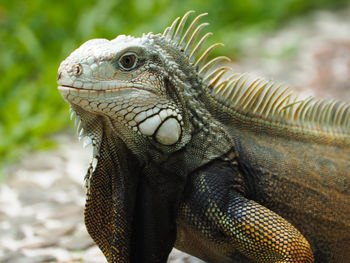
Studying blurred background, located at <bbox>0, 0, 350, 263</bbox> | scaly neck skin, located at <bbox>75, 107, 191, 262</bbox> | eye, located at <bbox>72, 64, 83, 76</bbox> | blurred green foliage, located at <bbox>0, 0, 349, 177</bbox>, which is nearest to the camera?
eye, located at <bbox>72, 64, 83, 76</bbox>

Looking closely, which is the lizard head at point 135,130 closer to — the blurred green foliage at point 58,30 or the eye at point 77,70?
the eye at point 77,70

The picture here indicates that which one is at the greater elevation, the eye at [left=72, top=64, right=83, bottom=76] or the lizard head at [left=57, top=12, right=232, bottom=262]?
the eye at [left=72, top=64, right=83, bottom=76]

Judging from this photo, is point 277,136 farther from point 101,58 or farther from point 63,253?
point 63,253

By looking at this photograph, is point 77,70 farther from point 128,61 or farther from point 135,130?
point 135,130

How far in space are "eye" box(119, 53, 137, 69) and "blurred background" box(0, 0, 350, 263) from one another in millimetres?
2126

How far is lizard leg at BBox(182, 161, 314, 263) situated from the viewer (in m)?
2.74

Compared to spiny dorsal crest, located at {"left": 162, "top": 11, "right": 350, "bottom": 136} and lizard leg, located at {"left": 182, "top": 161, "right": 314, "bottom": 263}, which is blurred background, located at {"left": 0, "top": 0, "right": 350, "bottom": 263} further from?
spiny dorsal crest, located at {"left": 162, "top": 11, "right": 350, "bottom": 136}

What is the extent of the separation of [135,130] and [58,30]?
7787 millimetres

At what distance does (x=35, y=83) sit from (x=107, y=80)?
655 centimetres

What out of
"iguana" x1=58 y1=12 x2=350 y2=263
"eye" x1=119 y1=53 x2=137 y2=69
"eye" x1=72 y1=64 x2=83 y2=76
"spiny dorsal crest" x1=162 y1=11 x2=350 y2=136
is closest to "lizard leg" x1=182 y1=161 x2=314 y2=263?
"iguana" x1=58 y1=12 x2=350 y2=263

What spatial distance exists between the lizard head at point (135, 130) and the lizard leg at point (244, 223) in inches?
5.9

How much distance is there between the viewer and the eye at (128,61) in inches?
109

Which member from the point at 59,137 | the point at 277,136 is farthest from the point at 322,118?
the point at 59,137

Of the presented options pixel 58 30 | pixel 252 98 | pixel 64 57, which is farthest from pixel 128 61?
pixel 58 30
